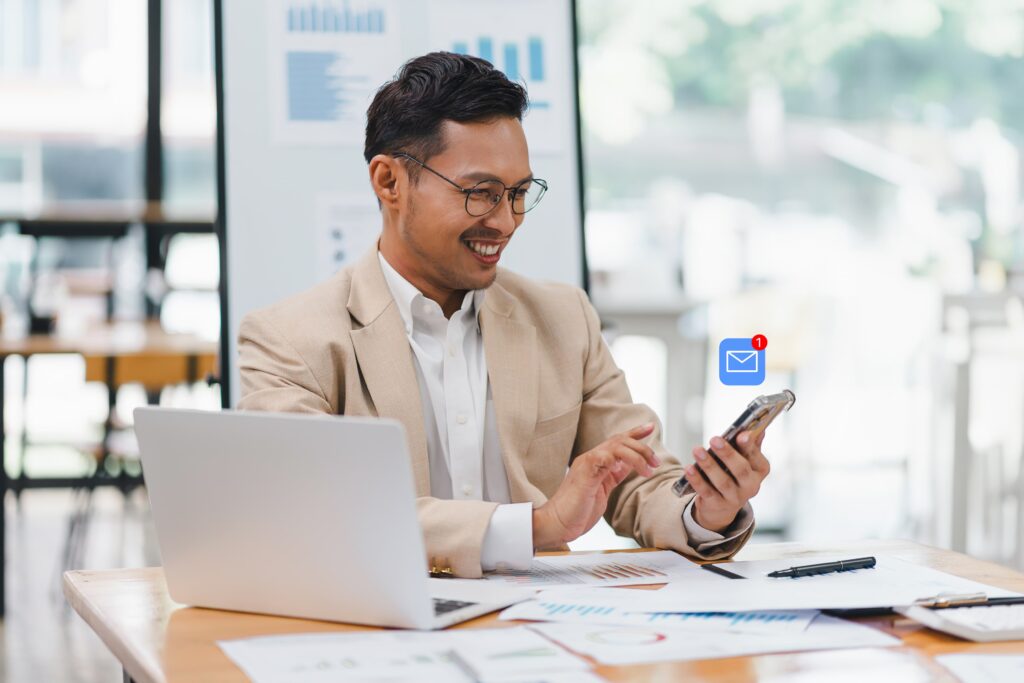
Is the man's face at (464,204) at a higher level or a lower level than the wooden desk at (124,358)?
higher

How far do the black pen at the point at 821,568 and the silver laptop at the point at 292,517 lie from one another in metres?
0.34

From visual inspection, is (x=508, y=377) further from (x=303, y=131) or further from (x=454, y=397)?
(x=303, y=131)

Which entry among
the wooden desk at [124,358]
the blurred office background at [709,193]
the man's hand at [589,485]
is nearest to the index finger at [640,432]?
the man's hand at [589,485]

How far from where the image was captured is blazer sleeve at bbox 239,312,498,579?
1571 mm

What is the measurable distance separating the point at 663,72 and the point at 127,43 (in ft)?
9.76

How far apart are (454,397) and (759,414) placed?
58cm

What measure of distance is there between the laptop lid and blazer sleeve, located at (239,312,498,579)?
10.0 inches

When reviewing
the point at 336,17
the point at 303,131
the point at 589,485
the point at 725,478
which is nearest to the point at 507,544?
the point at 589,485

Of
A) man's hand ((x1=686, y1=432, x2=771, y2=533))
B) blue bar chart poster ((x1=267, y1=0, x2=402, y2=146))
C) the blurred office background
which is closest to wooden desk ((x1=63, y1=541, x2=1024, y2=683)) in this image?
man's hand ((x1=686, y1=432, x2=771, y2=533))

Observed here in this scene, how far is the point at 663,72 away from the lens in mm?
7531

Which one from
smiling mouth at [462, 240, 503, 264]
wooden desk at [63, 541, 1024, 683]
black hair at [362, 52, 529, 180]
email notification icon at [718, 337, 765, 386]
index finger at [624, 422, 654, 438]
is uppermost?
black hair at [362, 52, 529, 180]

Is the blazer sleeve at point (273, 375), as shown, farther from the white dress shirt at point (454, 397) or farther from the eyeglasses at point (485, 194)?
the eyeglasses at point (485, 194)

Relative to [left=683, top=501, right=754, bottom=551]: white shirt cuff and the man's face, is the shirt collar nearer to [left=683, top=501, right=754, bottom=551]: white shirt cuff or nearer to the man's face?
the man's face

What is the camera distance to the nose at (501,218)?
1.90 meters
